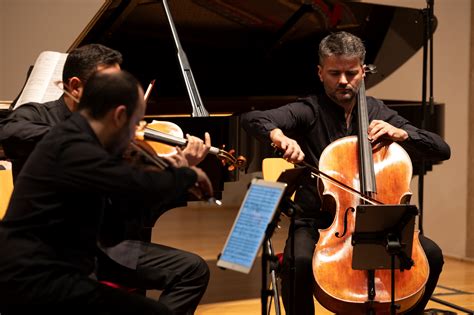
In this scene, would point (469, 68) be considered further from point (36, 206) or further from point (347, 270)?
point (36, 206)

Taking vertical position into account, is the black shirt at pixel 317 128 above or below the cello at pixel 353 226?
above

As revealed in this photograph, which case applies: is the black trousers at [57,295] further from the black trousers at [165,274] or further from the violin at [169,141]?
the violin at [169,141]

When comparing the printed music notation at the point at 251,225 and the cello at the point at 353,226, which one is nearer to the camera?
the printed music notation at the point at 251,225

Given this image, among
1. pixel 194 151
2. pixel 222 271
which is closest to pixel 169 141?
pixel 194 151

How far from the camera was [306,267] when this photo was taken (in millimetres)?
3004

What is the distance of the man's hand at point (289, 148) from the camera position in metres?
2.87

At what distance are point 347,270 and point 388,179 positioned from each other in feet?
1.41

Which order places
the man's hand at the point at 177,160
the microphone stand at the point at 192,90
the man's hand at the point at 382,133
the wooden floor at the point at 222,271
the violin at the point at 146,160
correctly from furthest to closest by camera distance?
the wooden floor at the point at 222,271
the microphone stand at the point at 192,90
the man's hand at the point at 382,133
the man's hand at the point at 177,160
the violin at the point at 146,160

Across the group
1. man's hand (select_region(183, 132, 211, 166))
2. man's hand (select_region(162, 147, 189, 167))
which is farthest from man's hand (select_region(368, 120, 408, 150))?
man's hand (select_region(162, 147, 189, 167))

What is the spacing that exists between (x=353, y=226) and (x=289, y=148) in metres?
0.38

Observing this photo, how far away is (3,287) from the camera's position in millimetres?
2211

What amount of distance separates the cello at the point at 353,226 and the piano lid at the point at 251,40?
2.00m

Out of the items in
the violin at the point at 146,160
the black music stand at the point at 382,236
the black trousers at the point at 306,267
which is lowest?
the black trousers at the point at 306,267

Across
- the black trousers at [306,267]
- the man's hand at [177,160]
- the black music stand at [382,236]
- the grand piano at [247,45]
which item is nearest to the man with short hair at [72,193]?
the man's hand at [177,160]
